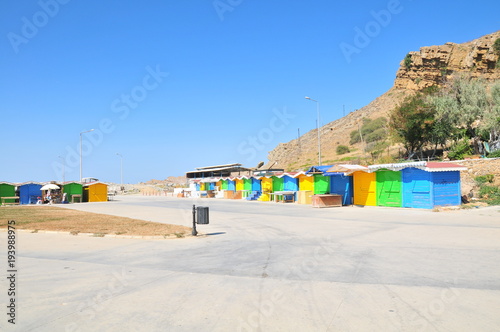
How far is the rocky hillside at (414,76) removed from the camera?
68.1 meters

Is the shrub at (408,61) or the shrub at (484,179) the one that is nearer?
the shrub at (484,179)

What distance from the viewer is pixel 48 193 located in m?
41.0

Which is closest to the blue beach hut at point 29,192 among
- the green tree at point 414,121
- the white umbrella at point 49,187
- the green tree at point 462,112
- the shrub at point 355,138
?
the white umbrella at point 49,187

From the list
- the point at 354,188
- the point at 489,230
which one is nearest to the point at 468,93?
the point at 354,188

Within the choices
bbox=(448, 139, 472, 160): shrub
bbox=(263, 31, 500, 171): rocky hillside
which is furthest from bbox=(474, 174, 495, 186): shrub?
bbox=(263, 31, 500, 171): rocky hillside

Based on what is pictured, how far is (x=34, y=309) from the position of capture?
5016 mm

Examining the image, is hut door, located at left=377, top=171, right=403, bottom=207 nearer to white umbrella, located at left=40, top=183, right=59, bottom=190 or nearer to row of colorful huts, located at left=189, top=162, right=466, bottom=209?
row of colorful huts, located at left=189, top=162, right=466, bottom=209

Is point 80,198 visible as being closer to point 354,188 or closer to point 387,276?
point 354,188

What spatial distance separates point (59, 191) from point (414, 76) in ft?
240

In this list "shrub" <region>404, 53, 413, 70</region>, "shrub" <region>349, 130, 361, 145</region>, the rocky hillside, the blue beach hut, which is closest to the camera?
the blue beach hut

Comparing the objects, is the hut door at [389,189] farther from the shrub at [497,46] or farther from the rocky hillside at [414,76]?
the shrub at [497,46]

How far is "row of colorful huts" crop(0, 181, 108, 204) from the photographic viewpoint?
39969 mm

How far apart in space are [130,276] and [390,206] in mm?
19597

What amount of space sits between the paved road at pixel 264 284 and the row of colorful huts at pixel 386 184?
9.71 meters
